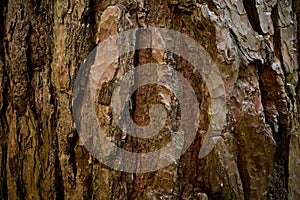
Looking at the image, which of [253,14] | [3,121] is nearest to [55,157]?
[3,121]

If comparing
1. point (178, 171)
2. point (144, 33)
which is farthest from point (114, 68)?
point (178, 171)

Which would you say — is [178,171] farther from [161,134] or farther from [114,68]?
[114,68]

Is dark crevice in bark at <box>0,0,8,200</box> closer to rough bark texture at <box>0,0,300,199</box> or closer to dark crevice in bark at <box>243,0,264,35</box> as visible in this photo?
rough bark texture at <box>0,0,300,199</box>

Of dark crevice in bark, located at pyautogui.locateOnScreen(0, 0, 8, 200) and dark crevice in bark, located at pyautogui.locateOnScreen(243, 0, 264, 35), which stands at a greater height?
dark crevice in bark, located at pyautogui.locateOnScreen(243, 0, 264, 35)

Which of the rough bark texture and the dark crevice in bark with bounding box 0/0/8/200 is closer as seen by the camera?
the rough bark texture

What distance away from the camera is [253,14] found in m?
0.94

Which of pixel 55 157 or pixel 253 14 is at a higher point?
pixel 253 14

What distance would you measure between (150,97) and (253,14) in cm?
34

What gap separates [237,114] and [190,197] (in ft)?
0.76

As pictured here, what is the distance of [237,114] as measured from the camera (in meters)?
0.91

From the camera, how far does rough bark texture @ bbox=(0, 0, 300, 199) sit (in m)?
0.88

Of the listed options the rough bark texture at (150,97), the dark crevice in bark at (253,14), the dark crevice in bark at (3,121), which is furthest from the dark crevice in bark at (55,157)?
the dark crevice in bark at (253,14)

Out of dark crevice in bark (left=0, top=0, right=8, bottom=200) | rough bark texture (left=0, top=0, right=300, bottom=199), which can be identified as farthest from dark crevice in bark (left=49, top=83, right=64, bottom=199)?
dark crevice in bark (left=0, top=0, right=8, bottom=200)

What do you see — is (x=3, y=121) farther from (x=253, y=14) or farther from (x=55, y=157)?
(x=253, y=14)
